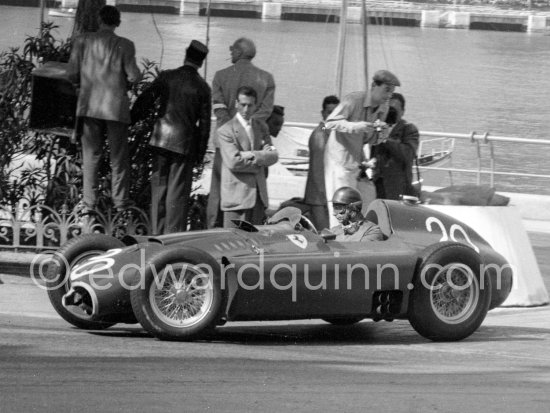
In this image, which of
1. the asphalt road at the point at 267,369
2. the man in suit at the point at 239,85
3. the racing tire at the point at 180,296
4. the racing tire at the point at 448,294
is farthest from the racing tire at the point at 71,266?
the man in suit at the point at 239,85

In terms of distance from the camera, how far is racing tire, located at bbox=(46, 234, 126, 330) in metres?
9.00

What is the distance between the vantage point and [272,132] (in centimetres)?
1243

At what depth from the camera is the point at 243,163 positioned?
10.5 metres

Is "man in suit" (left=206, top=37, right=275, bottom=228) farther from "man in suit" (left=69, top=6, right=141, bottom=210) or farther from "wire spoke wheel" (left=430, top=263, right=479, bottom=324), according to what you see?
"wire spoke wheel" (left=430, top=263, right=479, bottom=324)

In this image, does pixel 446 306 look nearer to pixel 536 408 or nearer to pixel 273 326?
pixel 273 326

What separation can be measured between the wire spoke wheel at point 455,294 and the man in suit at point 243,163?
2.09 m

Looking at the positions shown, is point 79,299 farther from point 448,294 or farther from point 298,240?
point 448,294

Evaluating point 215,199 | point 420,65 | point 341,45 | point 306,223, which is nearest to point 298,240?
point 306,223

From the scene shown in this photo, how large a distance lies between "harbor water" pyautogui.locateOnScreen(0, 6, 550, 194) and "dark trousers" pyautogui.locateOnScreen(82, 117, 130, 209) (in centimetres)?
2541

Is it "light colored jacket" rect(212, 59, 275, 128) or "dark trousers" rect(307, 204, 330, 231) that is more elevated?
"light colored jacket" rect(212, 59, 275, 128)

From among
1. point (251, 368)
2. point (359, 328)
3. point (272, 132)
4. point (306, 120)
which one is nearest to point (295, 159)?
point (272, 132)

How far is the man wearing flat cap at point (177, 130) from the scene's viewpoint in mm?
11086

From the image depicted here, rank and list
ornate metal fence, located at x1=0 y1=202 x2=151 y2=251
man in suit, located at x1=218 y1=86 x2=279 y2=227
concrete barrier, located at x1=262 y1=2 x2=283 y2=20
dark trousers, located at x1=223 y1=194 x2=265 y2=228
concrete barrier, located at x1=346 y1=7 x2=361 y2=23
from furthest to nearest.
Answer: concrete barrier, located at x1=262 y1=2 x2=283 y2=20 → concrete barrier, located at x1=346 y1=7 x2=361 y2=23 → ornate metal fence, located at x1=0 y1=202 x2=151 y2=251 → dark trousers, located at x1=223 y1=194 x2=265 y2=228 → man in suit, located at x1=218 y1=86 x2=279 y2=227

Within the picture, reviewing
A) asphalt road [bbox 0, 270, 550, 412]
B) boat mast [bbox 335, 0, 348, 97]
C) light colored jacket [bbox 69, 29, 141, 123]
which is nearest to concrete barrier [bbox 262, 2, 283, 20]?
boat mast [bbox 335, 0, 348, 97]
